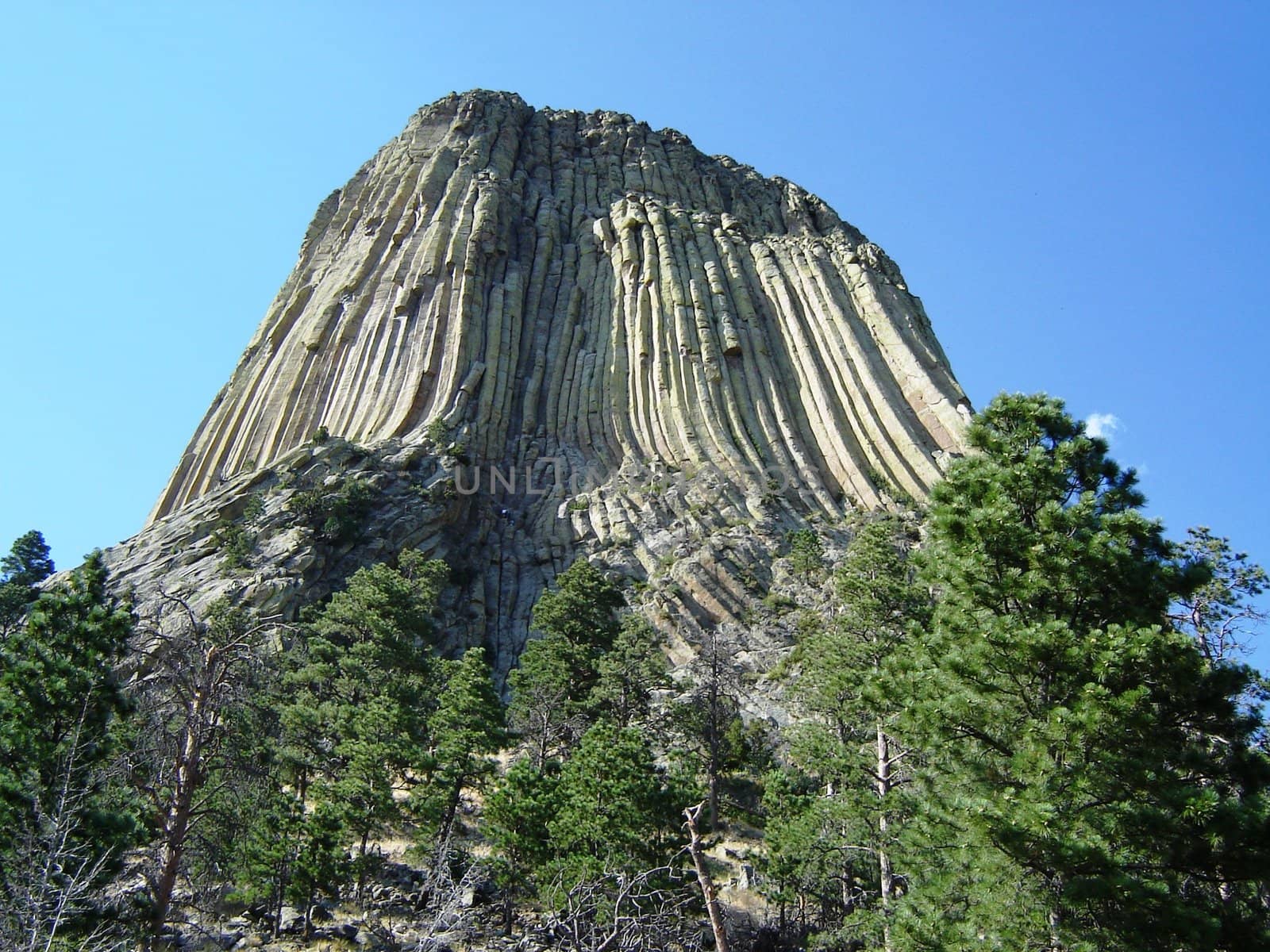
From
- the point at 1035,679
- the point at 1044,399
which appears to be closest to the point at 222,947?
the point at 1035,679

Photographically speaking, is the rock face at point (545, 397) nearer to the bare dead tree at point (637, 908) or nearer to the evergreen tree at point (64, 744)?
the bare dead tree at point (637, 908)

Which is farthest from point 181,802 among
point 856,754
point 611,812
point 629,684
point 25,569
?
point 25,569

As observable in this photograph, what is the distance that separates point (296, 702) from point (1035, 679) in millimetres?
26311

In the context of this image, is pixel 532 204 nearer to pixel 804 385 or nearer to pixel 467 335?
pixel 467 335

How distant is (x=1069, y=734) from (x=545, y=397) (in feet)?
184

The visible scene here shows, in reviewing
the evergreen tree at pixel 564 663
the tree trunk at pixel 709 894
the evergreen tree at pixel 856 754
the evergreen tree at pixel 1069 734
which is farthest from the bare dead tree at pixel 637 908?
the evergreen tree at pixel 564 663

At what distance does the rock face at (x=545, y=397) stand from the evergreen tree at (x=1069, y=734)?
29.8 m

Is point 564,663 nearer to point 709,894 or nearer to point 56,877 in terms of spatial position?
point 56,877

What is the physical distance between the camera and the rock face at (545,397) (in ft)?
165

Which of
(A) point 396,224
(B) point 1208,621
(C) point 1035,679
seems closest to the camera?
(C) point 1035,679

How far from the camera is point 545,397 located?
67375mm

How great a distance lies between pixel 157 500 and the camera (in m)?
64.0

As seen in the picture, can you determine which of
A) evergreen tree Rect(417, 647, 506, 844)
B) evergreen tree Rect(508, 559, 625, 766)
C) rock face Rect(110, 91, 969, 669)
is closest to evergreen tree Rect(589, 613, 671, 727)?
evergreen tree Rect(508, 559, 625, 766)

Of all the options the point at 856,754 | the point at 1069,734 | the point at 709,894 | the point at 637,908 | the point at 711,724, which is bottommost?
the point at 637,908
